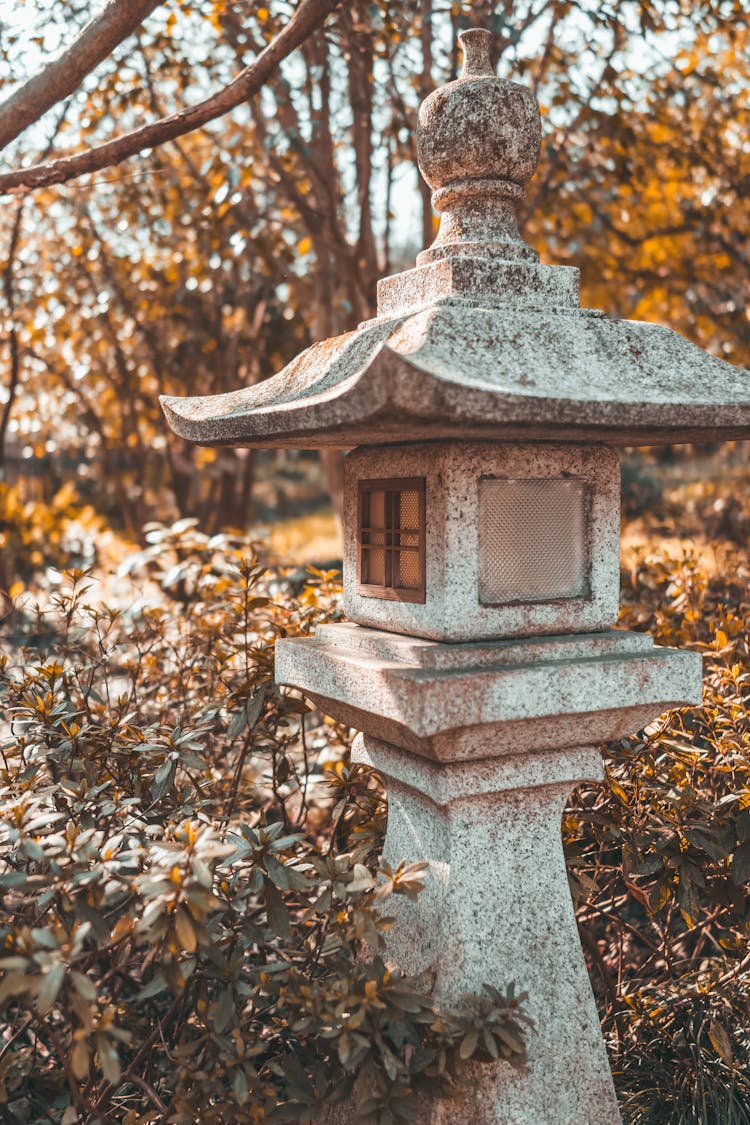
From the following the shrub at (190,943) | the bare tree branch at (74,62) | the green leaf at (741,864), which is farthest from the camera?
the bare tree branch at (74,62)

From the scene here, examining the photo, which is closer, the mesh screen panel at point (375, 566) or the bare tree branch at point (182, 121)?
the mesh screen panel at point (375, 566)

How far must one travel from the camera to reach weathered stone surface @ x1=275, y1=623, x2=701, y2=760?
200 centimetres

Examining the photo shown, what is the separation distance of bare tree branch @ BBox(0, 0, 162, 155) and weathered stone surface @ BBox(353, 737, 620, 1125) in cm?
210

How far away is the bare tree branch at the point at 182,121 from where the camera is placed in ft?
9.48

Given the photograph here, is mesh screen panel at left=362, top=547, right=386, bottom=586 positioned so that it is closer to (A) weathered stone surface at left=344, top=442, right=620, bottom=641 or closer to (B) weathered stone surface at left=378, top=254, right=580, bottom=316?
(A) weathered stone surface at left=344, top=442, right=620, bottom=641

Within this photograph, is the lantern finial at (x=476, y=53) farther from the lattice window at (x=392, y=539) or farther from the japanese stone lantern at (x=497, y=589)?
the lattice window at (x=392, y=539)

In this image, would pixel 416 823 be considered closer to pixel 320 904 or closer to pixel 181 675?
pixel 320 904

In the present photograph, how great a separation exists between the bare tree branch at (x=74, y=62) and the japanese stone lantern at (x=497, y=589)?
3.41 feet

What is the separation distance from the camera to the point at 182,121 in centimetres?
290

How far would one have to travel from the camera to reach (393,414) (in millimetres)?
1667

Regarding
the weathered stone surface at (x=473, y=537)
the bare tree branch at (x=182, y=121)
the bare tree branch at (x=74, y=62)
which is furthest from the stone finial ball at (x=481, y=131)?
the bare tree branch at (x=74, y=62)

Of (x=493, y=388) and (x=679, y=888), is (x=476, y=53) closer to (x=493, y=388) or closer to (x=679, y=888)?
(x=493, y=388)

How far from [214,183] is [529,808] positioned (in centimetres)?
470

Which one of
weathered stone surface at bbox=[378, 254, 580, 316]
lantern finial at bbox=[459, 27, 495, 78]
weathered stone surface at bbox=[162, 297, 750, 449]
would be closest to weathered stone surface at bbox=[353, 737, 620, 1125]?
weathered stone surface at bbox=[162, 297, 750, 449]
